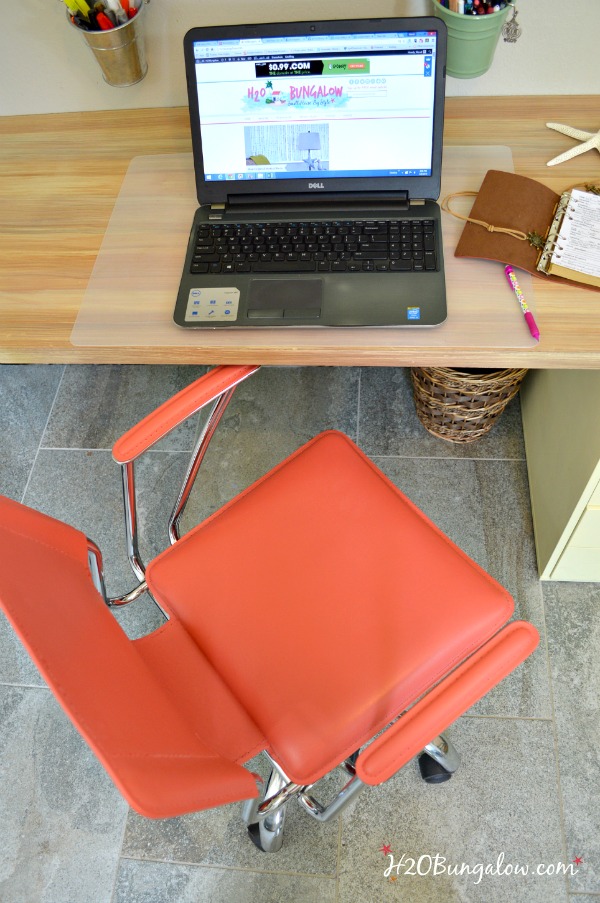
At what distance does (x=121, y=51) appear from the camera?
4.26ft

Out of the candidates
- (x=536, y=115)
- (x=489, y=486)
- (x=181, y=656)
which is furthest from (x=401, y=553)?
(x=536, y=115)

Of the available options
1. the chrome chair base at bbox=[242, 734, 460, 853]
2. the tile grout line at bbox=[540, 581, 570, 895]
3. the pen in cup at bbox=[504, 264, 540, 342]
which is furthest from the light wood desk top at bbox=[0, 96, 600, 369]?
the tile grout line at bbox=[540, 581, 570, 895]

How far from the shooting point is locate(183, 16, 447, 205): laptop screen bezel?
1.08 metres

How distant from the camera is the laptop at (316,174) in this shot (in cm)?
109

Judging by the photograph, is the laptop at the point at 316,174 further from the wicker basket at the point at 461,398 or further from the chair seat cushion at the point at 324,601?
the wicker basket at the point at 461,398

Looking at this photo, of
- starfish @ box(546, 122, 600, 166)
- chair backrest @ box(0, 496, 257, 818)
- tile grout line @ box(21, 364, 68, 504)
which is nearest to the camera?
chair backrest @ box(0, 496, 257, 818)

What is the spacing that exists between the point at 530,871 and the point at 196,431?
1154mm

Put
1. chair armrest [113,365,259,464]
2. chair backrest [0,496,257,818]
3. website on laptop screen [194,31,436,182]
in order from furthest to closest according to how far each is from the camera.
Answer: website on laptop screen [194,31,436,182] < chair armrest [113,365,259,464] < chair backrest [0,496,257,818]

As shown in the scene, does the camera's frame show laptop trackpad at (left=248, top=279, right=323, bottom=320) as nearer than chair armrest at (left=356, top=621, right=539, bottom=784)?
No

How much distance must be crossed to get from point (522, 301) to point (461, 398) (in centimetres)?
50

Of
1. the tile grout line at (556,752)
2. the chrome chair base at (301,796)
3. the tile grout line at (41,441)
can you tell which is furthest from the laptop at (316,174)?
the tile grout line at (41,441)

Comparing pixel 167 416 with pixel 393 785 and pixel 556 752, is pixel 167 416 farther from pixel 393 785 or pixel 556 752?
pixel 556 752

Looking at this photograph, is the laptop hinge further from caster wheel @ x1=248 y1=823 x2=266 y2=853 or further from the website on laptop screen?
caster wheel @ x1=248 y1=823 x2=266 y2=853
